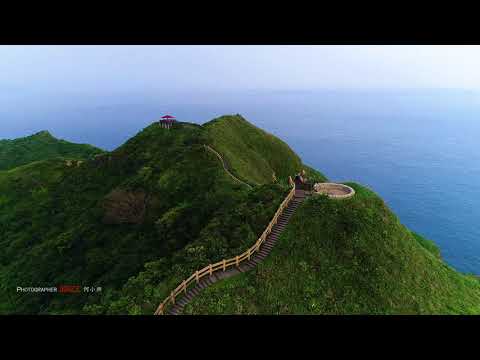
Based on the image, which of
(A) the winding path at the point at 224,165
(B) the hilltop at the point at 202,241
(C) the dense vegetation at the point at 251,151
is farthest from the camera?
(C) the dense vegetation at the point at 251,151

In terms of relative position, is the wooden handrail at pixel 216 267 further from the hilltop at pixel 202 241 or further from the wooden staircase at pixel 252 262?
the hilltop at pixel 202 241

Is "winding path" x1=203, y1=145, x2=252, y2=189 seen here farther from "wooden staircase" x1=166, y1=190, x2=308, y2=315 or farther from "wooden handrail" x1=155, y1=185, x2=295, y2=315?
"wooden handrail" x1=155, y1=185, x2=295, y2=315

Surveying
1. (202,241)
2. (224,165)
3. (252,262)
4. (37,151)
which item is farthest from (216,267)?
(37,151)

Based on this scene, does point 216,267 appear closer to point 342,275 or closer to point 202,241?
point 202,241

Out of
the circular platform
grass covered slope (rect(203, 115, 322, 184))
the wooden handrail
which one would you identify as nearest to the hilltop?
grass covered slope (rect(203, 115, 322, 184))

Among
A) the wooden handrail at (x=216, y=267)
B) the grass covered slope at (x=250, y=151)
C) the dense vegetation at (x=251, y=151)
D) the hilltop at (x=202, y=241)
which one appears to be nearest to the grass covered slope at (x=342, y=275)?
the hilltop at (x=202, y=241)
